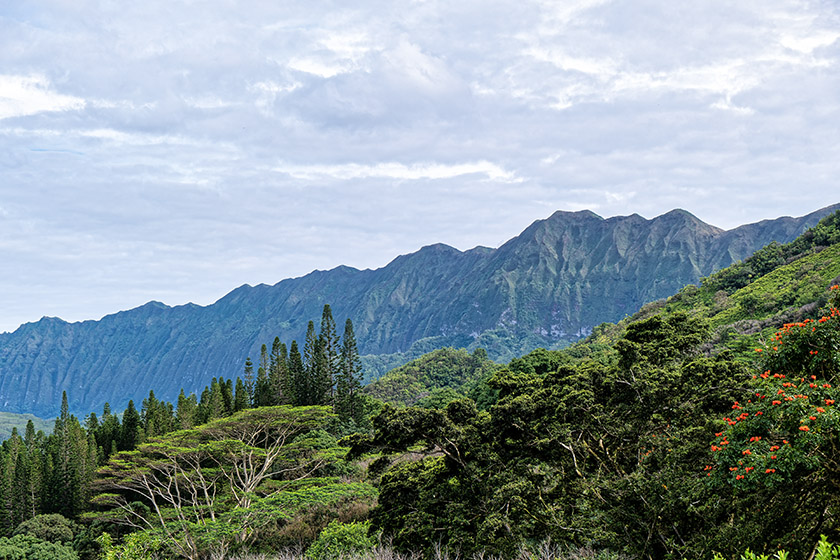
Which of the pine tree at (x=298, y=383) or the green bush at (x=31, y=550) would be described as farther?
the pine tree at (x=298, y=383)

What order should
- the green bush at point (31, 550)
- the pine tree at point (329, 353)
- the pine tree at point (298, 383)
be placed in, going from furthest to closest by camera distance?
the pine tree at point (329, 353)
the pine tree at point (298, 383)
the green bush at point (31, 550)

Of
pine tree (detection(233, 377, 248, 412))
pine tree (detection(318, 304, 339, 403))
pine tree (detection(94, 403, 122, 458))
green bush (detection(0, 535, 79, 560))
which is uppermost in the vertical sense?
pine tree (detection(318, 304, 339, 403))

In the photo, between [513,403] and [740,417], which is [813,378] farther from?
[513,403]

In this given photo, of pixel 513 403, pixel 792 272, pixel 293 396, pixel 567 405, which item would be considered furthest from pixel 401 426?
pixel 792 272

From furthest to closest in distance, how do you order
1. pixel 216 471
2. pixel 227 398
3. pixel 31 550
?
pixel 227 398, pixel 31 550, pixel 216 471

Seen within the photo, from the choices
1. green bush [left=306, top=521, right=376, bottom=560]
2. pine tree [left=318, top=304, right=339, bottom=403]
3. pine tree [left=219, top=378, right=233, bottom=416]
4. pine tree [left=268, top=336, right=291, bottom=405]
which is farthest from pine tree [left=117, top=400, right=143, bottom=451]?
green bush [left=306, top=521, right=376, bottom=560]

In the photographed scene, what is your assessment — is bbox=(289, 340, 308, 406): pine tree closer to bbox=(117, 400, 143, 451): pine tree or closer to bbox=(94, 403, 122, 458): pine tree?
bbox=(117, 400, 143, 451): pine tree

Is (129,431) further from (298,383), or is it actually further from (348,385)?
(348,385)

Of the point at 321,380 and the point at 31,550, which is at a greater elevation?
the point at 321,380

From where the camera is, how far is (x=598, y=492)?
13453mm

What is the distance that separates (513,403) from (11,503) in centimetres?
5231

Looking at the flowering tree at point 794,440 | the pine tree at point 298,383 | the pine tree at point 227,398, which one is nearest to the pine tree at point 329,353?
the pine tree at point 298,383

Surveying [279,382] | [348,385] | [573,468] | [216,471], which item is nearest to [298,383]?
[279,382]

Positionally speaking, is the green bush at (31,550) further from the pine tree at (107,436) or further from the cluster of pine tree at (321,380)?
the cluster of pine tree at (321,380)
